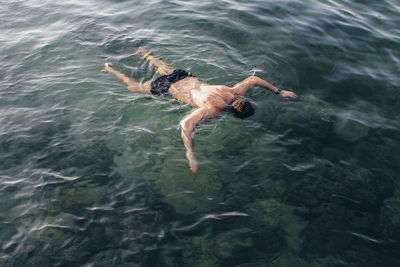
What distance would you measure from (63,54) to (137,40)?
2639mm

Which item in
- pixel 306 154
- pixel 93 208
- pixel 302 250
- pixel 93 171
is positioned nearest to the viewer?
pixel 302 250

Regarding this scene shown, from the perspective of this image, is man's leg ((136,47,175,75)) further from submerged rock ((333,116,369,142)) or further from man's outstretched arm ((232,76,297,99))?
submerged rock ((333,116,369,142))

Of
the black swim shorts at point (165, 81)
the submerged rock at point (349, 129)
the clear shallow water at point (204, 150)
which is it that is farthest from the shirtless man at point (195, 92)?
the submerged rock at point (349, 129)

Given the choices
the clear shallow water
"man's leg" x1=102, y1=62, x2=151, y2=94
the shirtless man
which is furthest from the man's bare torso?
"man's leg" x1=102, y1=62, x2=151, y2=94

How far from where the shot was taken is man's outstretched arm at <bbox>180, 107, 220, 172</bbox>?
5.86m

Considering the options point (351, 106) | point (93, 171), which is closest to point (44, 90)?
point (93, 171)

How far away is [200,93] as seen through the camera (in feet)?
23.6

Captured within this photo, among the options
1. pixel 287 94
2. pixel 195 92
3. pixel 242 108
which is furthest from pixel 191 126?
pixel 287 94

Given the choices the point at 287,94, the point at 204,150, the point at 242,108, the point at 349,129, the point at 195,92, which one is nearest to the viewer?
the point at 242,108

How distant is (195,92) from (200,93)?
0.19 meters

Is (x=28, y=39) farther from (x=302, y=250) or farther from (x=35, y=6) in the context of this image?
(x=302, y=250)

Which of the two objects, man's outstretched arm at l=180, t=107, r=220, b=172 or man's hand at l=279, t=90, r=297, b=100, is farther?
man's hand at l=279, t=90, r=297, b=100

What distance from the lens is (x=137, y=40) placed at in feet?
33.4

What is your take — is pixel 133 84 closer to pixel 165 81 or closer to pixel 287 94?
pixel 165 81
